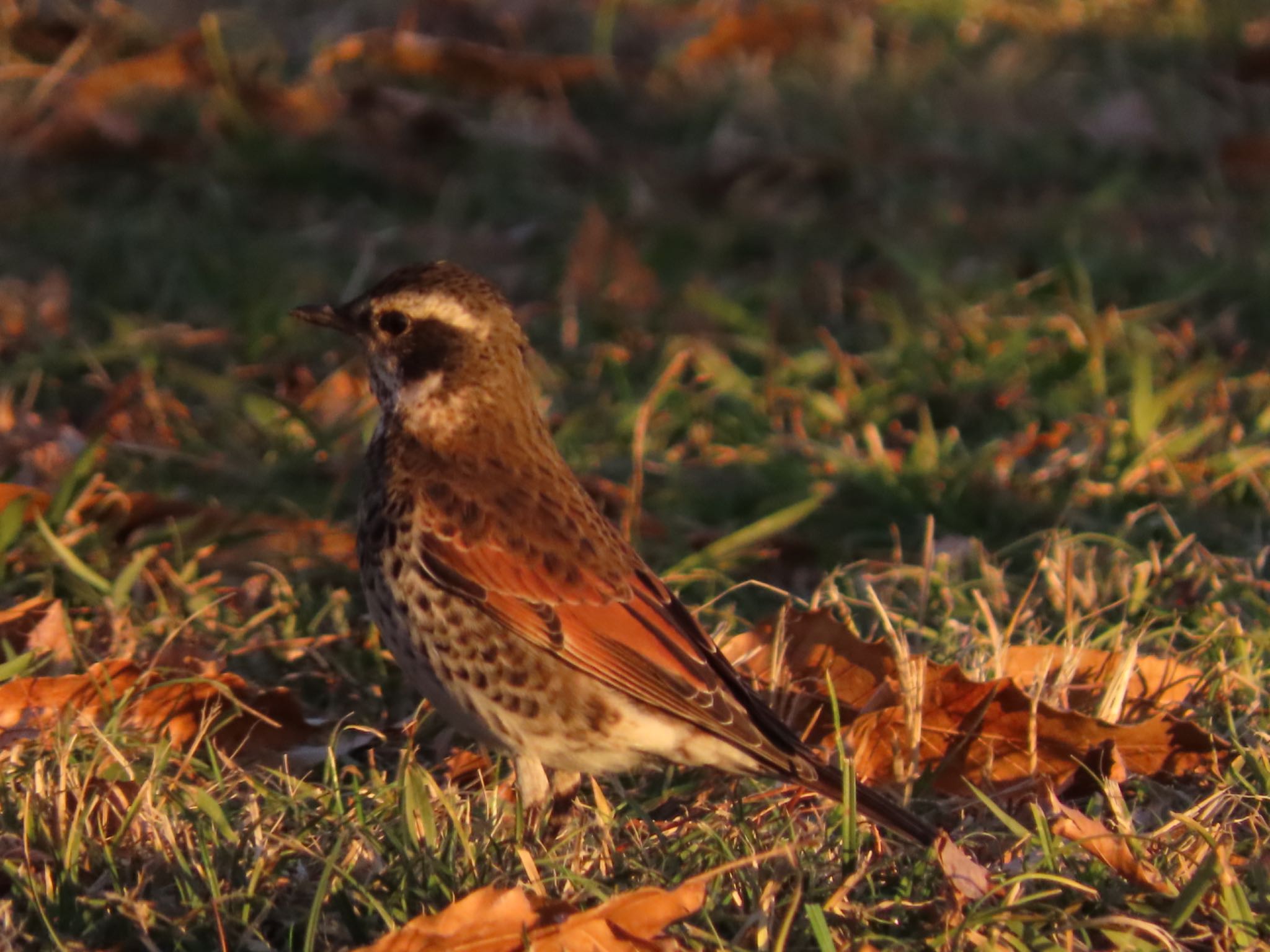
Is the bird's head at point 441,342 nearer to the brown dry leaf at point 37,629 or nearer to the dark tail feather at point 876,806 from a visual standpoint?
the brown dry leaf at point 37,629

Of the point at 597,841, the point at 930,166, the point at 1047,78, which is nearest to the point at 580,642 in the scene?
the point at 597,841

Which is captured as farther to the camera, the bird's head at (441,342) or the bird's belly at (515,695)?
the bird's head at (441,342)

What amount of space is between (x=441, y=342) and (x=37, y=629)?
1270 mm

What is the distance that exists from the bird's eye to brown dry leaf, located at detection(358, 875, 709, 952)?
1982 millimetres

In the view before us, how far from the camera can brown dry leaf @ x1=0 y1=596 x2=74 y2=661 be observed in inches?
188

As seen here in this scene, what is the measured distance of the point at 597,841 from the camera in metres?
4.03

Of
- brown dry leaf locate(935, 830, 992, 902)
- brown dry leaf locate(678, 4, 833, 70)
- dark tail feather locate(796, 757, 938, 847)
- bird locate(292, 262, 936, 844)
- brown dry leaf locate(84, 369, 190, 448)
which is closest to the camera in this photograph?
brown dry leaf locate(935, 830, 992, 902)

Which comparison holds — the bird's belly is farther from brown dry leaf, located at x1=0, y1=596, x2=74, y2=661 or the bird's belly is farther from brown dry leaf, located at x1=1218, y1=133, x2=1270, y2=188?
brown dry leaf, located at x1=1218, y1=133, x2=1270, y2=188

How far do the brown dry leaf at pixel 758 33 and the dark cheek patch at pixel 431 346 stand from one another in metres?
5.74

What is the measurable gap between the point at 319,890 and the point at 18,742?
3.86 ft

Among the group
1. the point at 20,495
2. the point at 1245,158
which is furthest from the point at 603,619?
the point at 1245,158

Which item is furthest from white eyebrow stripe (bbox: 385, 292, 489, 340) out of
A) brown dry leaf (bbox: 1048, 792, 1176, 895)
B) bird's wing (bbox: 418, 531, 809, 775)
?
brown dry leaf (bbox: 1048, 792, 1176, 895)

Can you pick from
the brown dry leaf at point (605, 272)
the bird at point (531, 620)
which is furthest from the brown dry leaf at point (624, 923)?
the brown dry leaf at point (605, 272)

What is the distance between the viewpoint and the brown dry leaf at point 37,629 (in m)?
4.78
